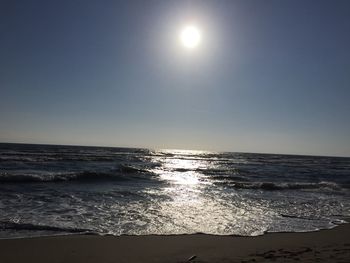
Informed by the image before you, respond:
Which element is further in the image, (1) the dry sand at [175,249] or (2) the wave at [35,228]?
(2) the wave at [35,228]

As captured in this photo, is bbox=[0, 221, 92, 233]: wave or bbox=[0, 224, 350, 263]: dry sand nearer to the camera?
bbox=[0, 224, 350, 263]: dry sand

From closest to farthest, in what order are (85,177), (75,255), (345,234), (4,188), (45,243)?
(75,255)
(45,243)
(345,234)
(4,188)
(85,177)

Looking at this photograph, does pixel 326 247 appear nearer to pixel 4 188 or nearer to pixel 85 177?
pixel 4 188

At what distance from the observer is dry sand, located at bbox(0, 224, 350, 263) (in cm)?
707

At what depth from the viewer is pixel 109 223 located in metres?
10.4

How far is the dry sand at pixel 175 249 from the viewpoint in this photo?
278 inches

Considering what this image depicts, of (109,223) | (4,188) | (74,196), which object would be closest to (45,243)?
(109,223)

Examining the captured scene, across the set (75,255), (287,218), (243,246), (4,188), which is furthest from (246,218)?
(4,188)

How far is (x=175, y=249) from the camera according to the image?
7.95 m

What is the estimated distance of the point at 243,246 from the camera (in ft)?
27.5

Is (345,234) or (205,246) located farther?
(345,234)

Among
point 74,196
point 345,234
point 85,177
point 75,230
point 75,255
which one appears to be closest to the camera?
point 75,255

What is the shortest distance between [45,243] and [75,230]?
1.40 meters

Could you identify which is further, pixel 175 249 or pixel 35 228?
pixel 35 228
